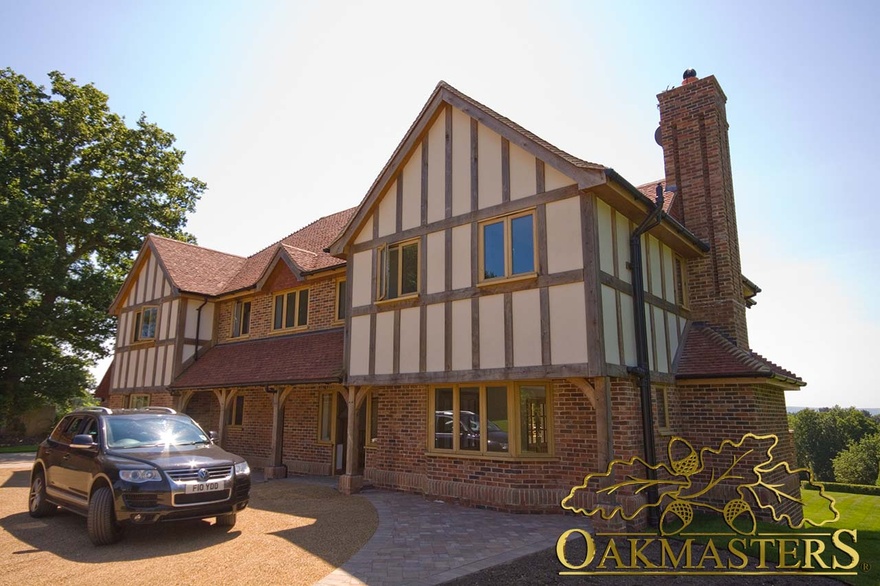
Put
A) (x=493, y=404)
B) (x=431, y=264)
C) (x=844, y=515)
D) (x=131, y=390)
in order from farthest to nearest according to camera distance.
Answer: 1. (x=131, y=390)
2. (x=844, y=515)
3. (x=431, y=264)
4. (x=493, y=404)

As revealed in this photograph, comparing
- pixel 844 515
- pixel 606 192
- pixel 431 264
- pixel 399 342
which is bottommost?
pixel 844 515

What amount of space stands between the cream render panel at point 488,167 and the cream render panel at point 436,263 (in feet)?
4.00

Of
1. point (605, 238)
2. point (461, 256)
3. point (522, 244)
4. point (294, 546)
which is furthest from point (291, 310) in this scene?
point (605, 238)

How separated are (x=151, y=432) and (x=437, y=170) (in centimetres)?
Result: 749

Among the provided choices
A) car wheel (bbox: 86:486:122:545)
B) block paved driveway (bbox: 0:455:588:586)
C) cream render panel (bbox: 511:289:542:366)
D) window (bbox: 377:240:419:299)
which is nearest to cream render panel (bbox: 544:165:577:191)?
cream render panel (bbox: 511:289:542:366)

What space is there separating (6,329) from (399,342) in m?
23.5

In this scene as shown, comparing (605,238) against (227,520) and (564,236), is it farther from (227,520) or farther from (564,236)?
(227,520)

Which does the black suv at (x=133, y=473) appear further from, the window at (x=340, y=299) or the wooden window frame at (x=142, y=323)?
the wooden window frame at (x=142, y=323)

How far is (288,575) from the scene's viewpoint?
20.9 ft

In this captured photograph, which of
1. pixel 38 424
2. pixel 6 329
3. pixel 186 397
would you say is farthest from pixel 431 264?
pixel 38 424

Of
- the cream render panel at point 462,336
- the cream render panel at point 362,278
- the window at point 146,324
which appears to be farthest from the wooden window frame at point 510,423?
the window at point 146,324

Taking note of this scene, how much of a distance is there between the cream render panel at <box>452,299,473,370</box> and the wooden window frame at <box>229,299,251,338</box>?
10.2m

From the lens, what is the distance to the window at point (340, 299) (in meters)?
15.5

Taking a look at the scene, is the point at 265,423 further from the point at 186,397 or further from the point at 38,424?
the point at 38,424
